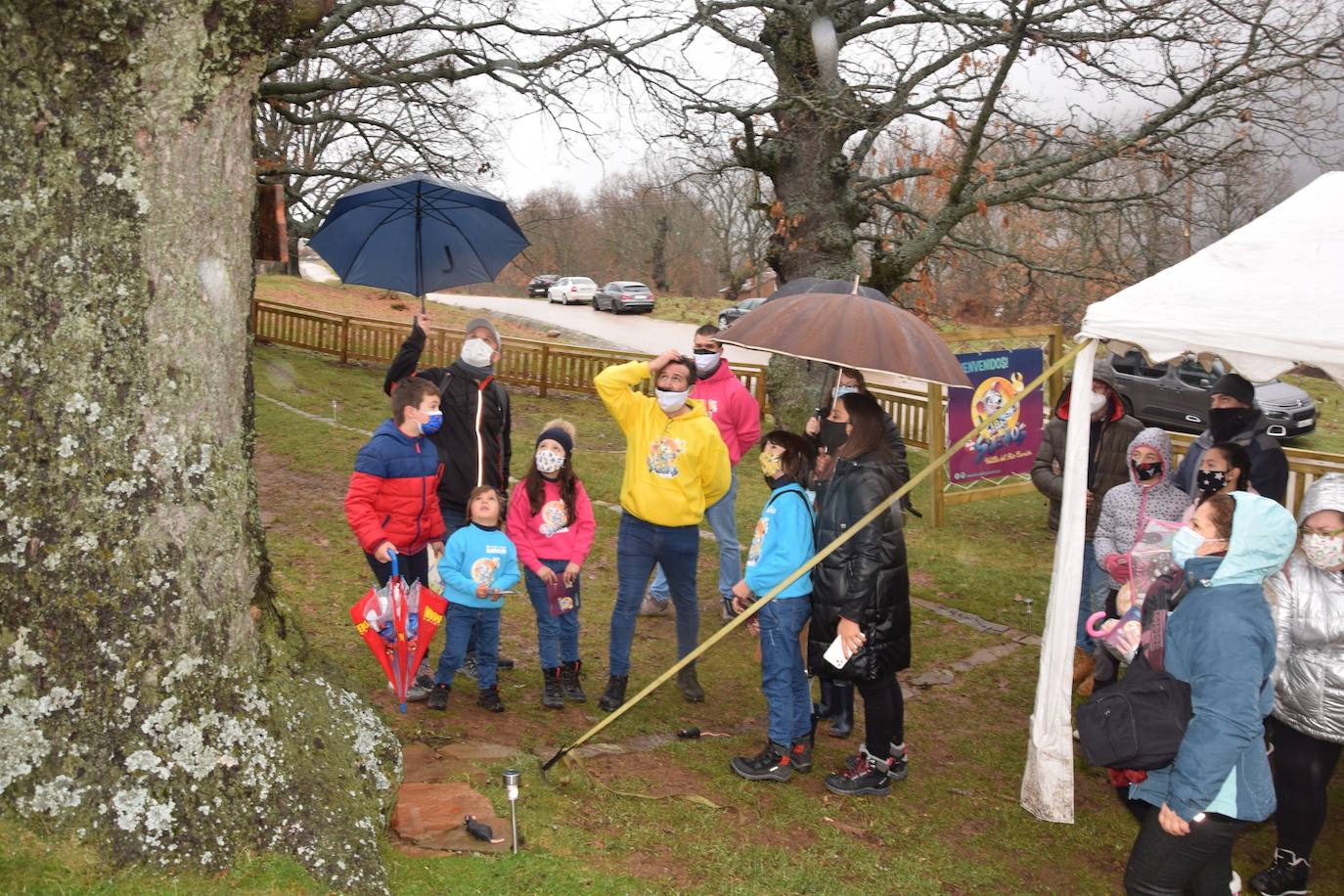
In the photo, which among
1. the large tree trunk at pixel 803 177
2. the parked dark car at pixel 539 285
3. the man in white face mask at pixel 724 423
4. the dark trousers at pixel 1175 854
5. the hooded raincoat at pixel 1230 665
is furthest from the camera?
the parked dark car at pixel 539 285

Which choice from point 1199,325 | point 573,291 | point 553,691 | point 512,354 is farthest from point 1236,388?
point 573,291

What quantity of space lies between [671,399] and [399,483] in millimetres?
1455

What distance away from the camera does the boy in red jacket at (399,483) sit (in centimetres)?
531

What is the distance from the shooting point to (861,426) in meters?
4.98

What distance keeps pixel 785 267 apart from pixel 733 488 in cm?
475

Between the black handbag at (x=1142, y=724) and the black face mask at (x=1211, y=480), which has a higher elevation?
the black face mask at (x=1211, y=480)

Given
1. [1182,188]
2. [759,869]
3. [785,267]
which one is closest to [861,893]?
[759,869]

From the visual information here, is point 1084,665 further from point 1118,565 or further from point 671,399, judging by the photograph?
point 671,399

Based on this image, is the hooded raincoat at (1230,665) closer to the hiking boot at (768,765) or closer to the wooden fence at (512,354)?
the hiking boot at (768,765)

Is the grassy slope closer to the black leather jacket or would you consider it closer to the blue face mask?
the black leather jacket

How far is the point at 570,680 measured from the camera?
5.88m

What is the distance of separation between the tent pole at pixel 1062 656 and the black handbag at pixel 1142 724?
1.08m

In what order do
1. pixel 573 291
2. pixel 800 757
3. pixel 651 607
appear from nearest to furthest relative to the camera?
1. pixel 800 757
2. pixel 651 607
3. pixel 573 291

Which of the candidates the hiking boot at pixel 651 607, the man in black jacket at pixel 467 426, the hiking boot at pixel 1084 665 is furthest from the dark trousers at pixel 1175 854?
the hiking boot at pixel 651 607
